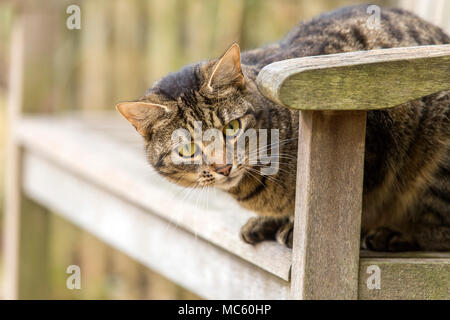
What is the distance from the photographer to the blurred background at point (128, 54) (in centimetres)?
356

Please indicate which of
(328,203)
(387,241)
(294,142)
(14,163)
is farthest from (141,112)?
(14,163)

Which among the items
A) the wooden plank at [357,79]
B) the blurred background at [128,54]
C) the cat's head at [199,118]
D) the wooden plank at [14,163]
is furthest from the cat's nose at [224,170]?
the blurred background at [128,54]

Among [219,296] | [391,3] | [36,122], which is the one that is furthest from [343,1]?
[219,296]

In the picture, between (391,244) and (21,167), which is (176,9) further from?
(391,244)

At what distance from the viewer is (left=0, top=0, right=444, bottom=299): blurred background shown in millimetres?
3564

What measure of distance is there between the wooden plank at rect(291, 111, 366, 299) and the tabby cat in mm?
253

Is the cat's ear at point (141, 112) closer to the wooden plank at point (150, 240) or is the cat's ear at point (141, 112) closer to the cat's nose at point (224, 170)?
the cat's nose at point (224, 170)

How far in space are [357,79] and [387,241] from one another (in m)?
0.54

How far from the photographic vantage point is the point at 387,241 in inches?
62.1

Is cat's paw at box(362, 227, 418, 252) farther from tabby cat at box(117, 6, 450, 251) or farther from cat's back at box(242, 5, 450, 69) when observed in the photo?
cat's back at box(242, 5, 450, 69)

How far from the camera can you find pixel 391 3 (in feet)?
9.65

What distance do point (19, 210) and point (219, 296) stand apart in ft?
5.86

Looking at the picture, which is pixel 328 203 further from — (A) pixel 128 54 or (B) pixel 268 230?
(A) pixel 128 54

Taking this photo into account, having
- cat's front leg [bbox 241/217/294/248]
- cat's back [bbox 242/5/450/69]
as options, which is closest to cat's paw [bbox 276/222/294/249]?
cat's front leg [bbox 241/217/294/248]
